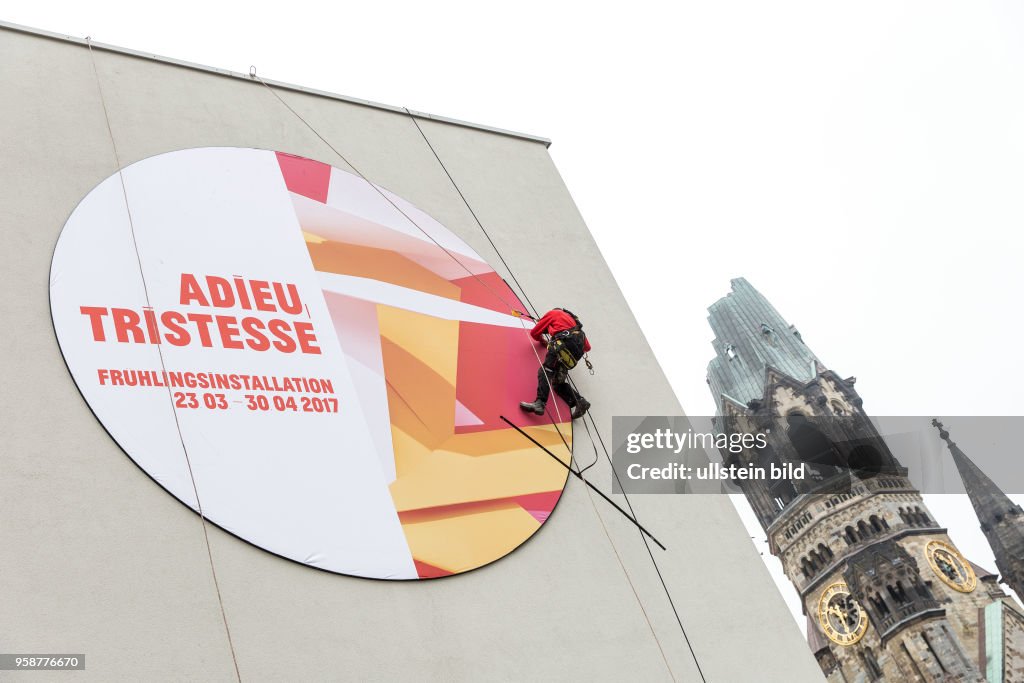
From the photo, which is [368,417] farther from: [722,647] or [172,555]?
[722,647]

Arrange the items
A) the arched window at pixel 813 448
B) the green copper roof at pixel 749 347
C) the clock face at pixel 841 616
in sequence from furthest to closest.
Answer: the green copper roof at pixel 749 347 → the arched window at pixel 813 448 → the clock face at pixel 841 616

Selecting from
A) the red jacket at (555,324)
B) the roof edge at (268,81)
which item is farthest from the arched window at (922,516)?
the red jacket at (555,324)

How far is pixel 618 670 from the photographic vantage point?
627cm

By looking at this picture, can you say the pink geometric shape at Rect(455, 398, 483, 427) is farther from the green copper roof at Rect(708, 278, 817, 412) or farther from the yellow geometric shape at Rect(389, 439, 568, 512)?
the green copper roof at Rect(708, 278, 817, 412)

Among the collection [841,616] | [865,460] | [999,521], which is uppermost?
[865,460]

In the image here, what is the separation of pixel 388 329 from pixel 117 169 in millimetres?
2592

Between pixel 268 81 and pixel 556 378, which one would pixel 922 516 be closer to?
pixel 556 378

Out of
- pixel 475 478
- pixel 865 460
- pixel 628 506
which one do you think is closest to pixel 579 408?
pixel 628 506

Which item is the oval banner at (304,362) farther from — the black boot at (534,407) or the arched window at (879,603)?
the arched window at (879,603)

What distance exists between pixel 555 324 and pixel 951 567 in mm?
43239

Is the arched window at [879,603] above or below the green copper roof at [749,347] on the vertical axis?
below

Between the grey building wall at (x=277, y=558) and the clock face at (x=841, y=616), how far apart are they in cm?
3939

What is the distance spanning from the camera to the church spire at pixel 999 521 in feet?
152

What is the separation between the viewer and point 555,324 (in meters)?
8.03
